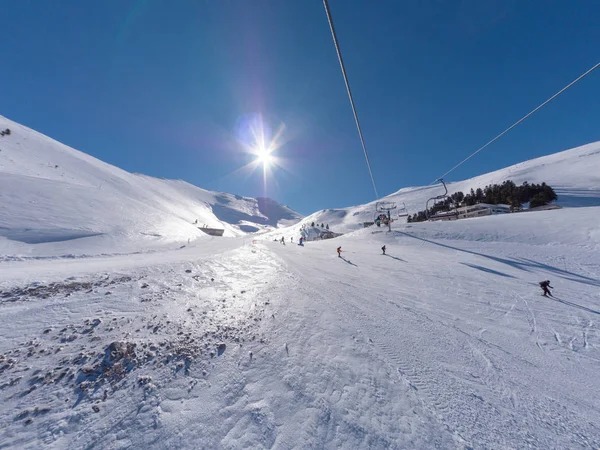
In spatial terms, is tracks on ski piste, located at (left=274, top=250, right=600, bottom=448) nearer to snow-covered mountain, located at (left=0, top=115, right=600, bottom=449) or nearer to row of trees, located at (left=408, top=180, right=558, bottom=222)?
snow-covered mountain, located at (left=0, top=115, right=600, bottom=449)

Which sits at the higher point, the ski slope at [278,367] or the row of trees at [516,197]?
the row of trees at [516,197]

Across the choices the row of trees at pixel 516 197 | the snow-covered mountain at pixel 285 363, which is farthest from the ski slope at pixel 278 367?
the row of trees at pixel 516 197

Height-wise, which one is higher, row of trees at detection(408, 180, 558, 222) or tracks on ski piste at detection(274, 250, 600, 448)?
row of trees at detection(408, 180, 558, 222)

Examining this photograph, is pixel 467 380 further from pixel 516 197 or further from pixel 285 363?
pixel 516 197

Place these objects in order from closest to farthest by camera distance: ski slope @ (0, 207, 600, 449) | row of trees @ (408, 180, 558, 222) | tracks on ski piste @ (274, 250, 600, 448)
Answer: ski slope @ (0, 207, 600, 449)
tracks on ski piste @ (274, 250, 600, 448)
row of trees @ (408, 180, 558, 222)

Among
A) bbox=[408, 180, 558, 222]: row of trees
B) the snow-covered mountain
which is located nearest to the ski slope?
the snow-covered mountain

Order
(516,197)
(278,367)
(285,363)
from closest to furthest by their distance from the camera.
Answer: (278,367)
(285,363)
(516,197)

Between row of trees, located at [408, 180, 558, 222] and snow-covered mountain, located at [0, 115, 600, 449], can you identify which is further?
row of trees, located at [408, 180, 558, 222]

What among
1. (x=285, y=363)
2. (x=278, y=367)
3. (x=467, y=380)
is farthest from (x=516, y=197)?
(x=278, y=367)

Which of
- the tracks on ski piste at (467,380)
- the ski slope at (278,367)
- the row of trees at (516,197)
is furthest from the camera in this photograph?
the row of trees at (516,197)

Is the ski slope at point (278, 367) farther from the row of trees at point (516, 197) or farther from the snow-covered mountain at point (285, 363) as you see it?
the row of trees at point (516, 197)

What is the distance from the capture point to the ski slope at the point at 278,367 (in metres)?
2.93

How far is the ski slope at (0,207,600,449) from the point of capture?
293cm

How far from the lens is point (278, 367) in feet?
13.5
